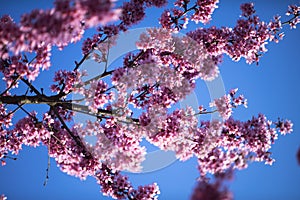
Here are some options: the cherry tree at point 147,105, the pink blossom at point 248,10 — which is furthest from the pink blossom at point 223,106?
the pink blossom at point 248,10

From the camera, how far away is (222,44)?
823cm

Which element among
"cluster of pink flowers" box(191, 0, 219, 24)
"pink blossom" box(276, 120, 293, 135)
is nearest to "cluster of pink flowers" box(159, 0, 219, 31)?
"cluster of pink flowers" box(191, 0, 219, 24)

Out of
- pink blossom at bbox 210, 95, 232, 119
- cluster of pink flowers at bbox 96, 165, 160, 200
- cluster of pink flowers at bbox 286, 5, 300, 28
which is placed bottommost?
cluster of pink flowers at bbox 96, 165, 160, 200

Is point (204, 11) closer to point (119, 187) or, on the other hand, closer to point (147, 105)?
point (147, 105)

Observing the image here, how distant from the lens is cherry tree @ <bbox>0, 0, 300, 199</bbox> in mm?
7051

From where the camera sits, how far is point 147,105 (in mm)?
7785

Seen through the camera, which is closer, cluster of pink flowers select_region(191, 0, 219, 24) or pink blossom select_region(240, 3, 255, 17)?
cluster of pink flowers select_region(191, 0, 219, 24)

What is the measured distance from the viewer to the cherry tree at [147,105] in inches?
278

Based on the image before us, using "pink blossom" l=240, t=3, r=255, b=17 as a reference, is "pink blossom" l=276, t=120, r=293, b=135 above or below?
below

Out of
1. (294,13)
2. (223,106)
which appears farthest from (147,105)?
(294,13)

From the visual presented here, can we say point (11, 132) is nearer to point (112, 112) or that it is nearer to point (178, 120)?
point (112, 112)

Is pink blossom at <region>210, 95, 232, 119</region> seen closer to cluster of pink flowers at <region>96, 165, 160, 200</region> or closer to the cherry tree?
the cherry tree

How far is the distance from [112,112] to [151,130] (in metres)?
1.00

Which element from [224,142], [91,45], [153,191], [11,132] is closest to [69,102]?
[91,45]
